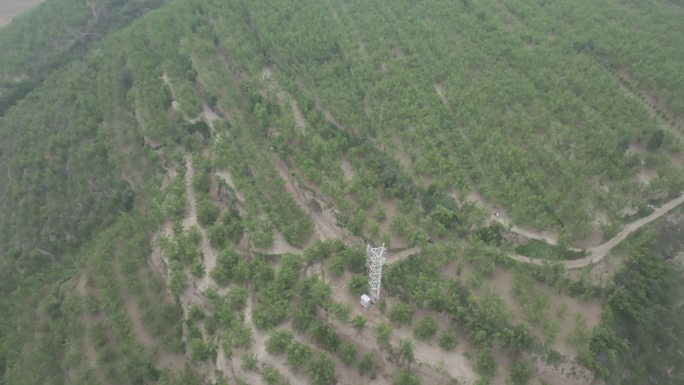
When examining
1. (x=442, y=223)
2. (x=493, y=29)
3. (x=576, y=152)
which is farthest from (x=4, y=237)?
(x=493, y=29)

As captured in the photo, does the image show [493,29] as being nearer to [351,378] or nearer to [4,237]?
[351,378]

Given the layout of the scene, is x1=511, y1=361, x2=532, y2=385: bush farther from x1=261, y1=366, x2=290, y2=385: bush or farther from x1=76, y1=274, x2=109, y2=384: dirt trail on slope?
x1=76, y1=274, x2=109, y2=384: dirt trail on slope

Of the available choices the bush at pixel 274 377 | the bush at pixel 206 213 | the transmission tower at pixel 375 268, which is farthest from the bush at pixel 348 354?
the bush at pixel 206 213

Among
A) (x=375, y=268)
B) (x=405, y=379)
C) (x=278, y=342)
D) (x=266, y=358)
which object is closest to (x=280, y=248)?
(x=278, y=342)

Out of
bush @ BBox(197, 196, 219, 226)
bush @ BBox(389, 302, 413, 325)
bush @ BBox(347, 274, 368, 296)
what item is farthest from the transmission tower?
bush @ BBox(197, 196, 219, 226)

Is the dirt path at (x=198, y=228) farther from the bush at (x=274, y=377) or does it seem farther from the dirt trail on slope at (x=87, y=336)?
the dirt trail on slope at (x=87, y=336)

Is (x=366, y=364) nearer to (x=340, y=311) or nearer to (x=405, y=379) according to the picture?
(x=405, y=379)
